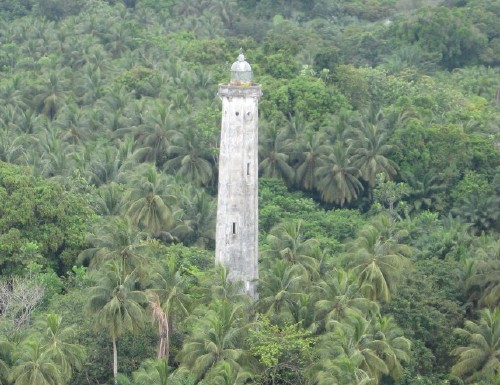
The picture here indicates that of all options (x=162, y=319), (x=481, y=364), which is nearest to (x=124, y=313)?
(x=162, y=319)

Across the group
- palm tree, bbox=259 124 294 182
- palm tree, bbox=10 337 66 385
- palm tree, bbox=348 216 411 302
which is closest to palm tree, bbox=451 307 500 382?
palm tree, bbox=348 216 411 302

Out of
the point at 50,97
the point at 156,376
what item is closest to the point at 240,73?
the point at 156,376

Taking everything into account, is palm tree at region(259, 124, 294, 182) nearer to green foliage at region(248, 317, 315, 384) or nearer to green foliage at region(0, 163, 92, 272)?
green foliage at region(0, 163, 92, 272)

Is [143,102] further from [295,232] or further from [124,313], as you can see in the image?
[124,313]

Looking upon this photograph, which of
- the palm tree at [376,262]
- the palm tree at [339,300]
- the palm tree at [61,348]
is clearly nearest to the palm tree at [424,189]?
the palm tree at [376,262]

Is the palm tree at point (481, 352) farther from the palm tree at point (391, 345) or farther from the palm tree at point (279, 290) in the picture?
the palm tree at point (279, 290)

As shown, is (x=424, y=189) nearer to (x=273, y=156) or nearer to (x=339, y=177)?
(x=339, y=177)
